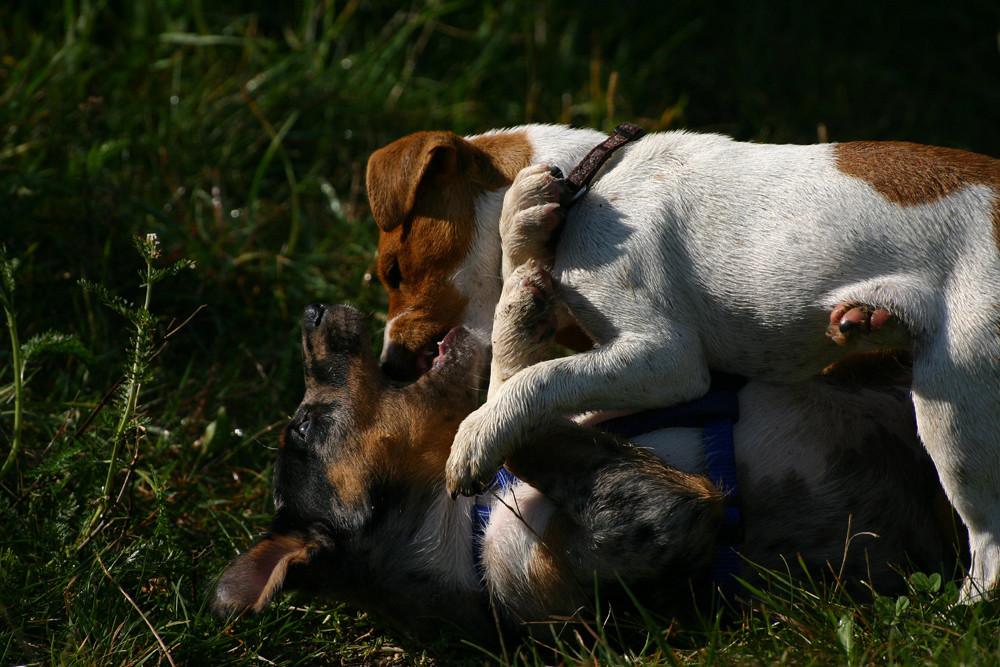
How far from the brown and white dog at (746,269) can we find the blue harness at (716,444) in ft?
0.25

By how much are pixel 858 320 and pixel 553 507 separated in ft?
3.58

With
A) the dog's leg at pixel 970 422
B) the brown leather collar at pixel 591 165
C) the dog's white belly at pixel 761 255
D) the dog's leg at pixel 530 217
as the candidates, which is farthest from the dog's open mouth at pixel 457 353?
the dog's leg at pixel 970 422

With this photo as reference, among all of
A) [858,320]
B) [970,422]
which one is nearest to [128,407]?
[858,320]

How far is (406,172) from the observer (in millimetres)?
3520

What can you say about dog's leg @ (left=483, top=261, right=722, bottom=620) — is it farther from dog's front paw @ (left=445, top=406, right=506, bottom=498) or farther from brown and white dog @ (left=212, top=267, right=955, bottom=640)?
dog's front paw @ (left=445, top=406, right=506, bottom=498)

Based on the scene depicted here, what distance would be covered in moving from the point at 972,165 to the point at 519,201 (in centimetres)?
140

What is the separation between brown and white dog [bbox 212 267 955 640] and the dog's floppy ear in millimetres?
515

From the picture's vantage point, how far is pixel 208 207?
5152mm

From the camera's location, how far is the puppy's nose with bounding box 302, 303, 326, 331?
12.0ft

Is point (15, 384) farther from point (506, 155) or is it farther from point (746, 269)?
point (746, 269)

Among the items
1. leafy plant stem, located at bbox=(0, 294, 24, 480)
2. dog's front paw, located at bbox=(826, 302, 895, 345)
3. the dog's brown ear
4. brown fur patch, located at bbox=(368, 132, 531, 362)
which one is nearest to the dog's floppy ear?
brown fur patch, located at bbox=(368, 132, 531, 362)

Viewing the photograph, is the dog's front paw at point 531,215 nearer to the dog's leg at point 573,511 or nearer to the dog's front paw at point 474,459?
the dog's leg at point 573,511

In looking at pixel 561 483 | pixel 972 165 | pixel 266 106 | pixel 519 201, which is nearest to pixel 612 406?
pixel 561 483

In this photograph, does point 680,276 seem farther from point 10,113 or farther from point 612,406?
point 10,113
